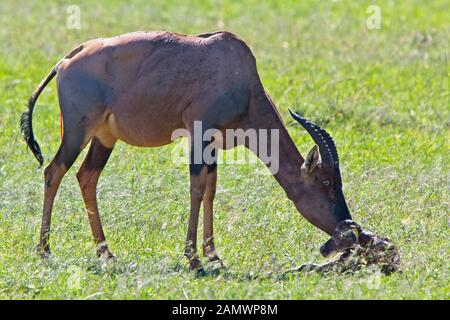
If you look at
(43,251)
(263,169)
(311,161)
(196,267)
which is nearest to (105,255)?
(43,251)

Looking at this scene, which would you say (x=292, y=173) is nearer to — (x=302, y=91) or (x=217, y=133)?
(x=217, y=133)

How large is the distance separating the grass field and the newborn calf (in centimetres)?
16

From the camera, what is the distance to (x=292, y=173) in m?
10.1

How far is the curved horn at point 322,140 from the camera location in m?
9.73

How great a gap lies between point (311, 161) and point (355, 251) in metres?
0.96

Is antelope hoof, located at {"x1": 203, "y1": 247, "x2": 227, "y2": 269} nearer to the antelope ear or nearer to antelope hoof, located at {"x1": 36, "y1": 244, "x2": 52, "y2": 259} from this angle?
the antelope ear

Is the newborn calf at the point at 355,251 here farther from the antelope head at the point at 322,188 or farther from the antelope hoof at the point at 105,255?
the antelope hoof at the point at 105,255

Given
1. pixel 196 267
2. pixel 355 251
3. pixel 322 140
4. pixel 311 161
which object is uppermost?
pixel 322 140

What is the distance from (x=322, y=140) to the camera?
978 centimetres

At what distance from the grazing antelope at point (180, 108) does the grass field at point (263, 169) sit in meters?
0.43

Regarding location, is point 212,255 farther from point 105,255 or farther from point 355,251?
point 355,251

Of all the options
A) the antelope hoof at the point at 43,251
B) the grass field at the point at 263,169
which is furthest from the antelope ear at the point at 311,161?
the antelope hoof at the point at 43,251

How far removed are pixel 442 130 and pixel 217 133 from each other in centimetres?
552

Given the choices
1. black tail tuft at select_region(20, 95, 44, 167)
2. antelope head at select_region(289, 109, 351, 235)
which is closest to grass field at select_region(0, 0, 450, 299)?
antelope head at select_region(289, 109, 351, 235)
